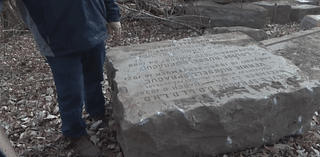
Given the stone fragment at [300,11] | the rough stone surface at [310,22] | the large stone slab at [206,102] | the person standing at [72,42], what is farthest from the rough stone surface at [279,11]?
the person standing at [72,42]

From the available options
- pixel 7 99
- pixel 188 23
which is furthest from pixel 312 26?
pixel 7 99

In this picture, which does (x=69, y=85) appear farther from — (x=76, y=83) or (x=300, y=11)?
(x=300, y=11)

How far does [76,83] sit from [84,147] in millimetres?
562

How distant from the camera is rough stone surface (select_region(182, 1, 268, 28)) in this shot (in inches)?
173

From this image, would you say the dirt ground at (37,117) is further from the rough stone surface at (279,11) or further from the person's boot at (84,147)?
the rough stone surface at (279,11)

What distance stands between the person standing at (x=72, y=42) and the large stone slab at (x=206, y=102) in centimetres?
27

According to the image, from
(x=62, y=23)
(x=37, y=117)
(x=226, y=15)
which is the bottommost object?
(x=37, y=117)

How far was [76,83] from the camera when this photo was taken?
6.22 ft

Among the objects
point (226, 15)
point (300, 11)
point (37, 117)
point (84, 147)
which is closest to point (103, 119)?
point (84, 147)

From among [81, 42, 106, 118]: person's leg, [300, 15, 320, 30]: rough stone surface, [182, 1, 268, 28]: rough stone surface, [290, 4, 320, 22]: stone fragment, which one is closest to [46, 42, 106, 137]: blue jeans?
[81, 42, 106, 118]: person's leg

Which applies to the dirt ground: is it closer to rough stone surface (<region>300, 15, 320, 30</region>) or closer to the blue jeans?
the blue jeans

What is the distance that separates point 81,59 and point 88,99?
17.6 inches

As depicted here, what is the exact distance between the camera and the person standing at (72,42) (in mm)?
1698

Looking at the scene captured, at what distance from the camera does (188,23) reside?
4535 millimetres
